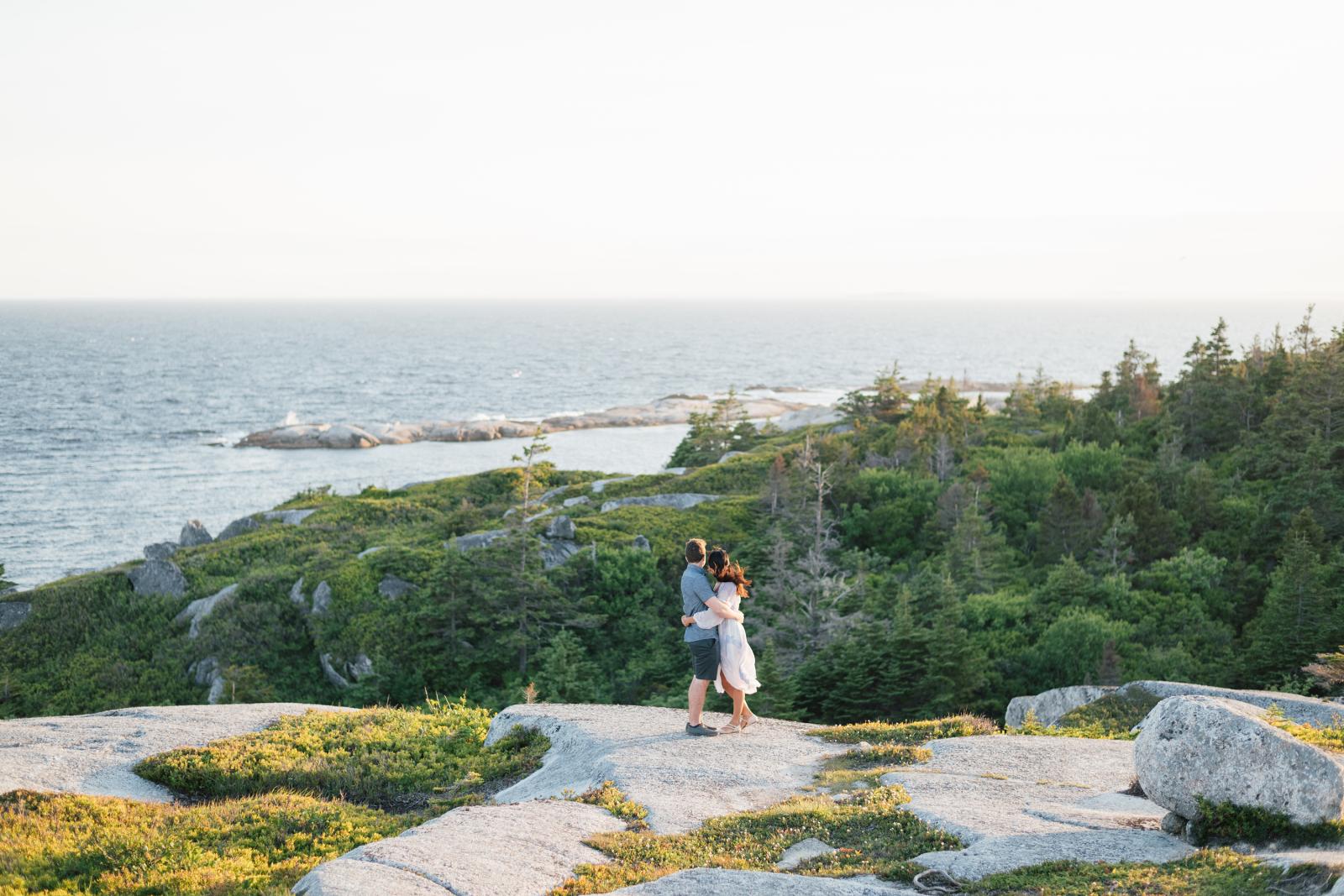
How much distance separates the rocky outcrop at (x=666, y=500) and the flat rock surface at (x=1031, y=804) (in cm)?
2889

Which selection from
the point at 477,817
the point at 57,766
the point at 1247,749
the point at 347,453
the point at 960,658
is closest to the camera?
the point at 1247,749

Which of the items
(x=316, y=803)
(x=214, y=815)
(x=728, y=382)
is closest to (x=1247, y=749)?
(x=316, y=803)

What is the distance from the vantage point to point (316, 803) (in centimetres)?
1112

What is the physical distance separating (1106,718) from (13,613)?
36.0m

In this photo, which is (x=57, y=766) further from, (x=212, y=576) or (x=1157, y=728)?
(x=212, y=576)

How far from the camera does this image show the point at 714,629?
1274 cm

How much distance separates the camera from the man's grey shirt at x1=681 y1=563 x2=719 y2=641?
12.4 meters

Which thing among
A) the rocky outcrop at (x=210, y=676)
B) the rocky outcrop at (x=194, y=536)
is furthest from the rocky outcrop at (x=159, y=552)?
the rocky outcrop at (x=210, y=676)

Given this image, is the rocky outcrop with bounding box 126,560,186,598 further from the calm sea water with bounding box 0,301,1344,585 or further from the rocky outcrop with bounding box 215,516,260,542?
the calm sea water with bounding box 0,301,1344,585

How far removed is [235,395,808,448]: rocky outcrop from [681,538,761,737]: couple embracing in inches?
2396

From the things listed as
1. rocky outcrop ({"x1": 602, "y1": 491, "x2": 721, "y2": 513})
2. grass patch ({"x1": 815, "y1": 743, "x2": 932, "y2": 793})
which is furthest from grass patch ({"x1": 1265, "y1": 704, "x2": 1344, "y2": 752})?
rocky outcrop ({"x1": 602, "y1": 491, "x2": 721, "y2": 513})

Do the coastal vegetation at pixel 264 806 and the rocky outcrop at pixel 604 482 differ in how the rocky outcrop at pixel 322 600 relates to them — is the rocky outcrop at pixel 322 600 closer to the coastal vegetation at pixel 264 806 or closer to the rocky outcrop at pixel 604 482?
the coastal vegetation at pixel 264 806

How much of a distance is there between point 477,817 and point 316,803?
2653 millimetres

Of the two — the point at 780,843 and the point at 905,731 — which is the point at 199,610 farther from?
the point at 780,843
